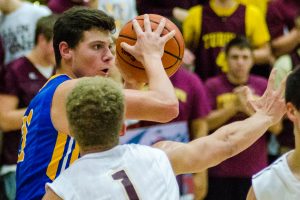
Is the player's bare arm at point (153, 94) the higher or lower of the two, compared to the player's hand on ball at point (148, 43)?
lower

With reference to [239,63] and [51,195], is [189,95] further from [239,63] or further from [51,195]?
[51,195]

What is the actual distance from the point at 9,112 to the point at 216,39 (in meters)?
2.29

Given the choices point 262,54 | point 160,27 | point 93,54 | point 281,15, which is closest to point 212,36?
point 262,54

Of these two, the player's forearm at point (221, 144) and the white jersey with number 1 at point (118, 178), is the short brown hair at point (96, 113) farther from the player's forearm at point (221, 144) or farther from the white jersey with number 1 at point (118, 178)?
the player's forearm at point (221, 144)

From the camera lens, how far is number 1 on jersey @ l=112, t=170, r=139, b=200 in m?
3.49

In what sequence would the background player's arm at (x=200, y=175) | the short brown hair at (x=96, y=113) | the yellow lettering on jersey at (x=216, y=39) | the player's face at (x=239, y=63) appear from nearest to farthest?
the short brown hair at (x=96, y=113) → the background player's arm at (x=200, y=175) → the player's face at (x=239, y=63) → the yellow lettering on jersey at (x=216, y=39)

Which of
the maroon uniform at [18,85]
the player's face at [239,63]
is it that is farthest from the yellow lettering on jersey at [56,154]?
the player's face at [239,63]

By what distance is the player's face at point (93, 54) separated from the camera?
170 inches

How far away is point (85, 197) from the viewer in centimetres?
347

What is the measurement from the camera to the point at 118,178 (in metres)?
3.51

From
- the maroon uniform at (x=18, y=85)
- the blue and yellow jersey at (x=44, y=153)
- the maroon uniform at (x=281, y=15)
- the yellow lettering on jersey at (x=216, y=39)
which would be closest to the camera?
the blue and yellow jersey at (x=44, y=153)

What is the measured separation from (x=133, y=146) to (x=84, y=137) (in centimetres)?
30

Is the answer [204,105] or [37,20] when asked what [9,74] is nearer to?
[37,20]

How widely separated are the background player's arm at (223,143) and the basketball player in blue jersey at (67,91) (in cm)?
19
